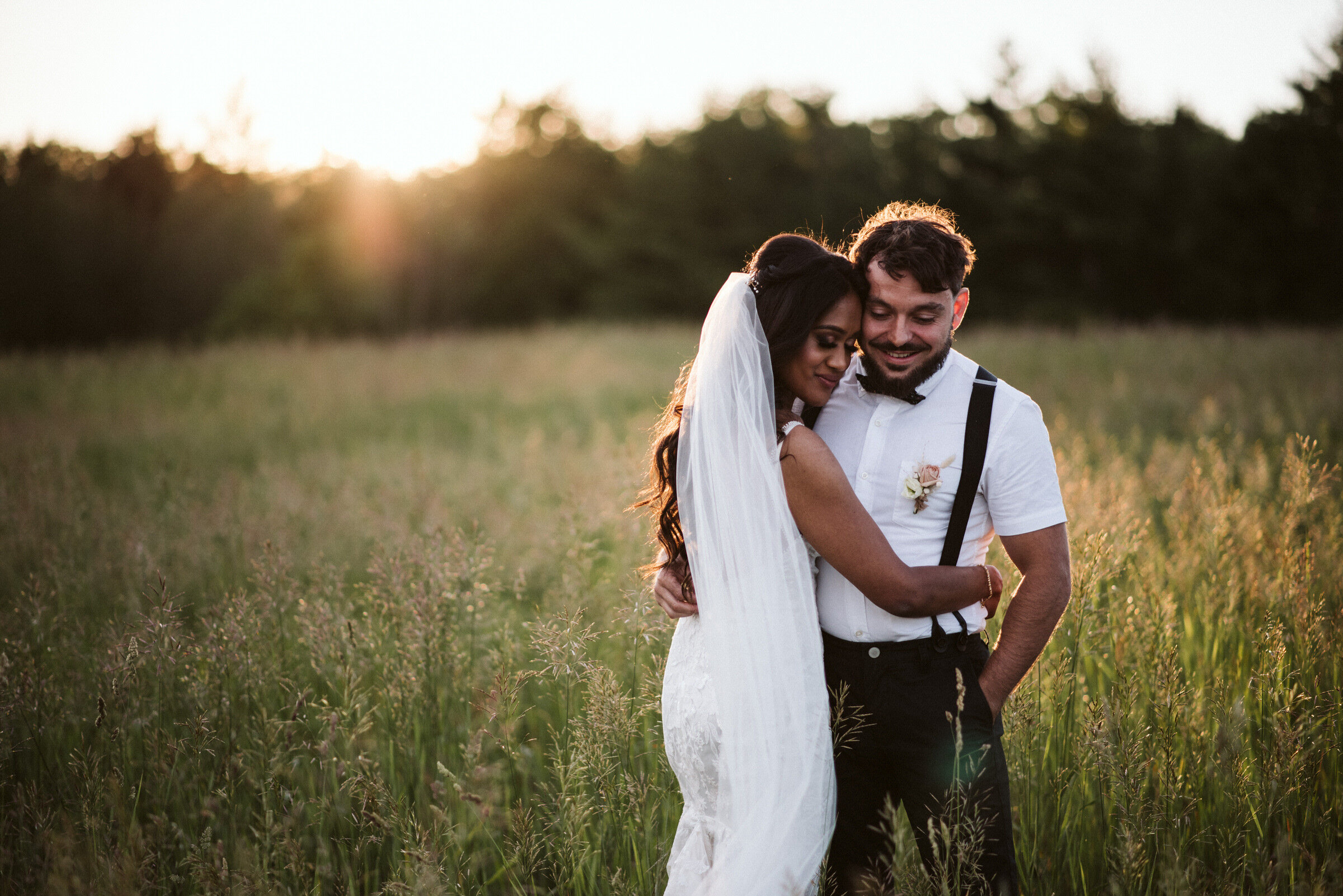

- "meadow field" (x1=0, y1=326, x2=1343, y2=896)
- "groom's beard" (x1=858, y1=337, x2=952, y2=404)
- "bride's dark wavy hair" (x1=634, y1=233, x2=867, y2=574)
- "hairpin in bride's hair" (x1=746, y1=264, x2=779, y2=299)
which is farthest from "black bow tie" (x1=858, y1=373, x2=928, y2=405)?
"meadow field" (x1=0, y1=326, x2=1343, y2=896)

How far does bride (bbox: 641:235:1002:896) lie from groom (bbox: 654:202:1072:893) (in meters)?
0.12

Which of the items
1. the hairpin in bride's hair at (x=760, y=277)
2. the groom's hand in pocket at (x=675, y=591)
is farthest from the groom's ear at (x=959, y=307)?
the groom's hand in pocket at (x=675, y=591)

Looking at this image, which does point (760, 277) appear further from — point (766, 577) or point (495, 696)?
point (495, 696)

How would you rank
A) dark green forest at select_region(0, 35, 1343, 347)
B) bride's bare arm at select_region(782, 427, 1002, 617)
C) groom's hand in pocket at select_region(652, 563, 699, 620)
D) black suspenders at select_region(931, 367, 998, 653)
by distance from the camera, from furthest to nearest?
1. dark green forest at select_region(0, 35, 1343, 347)
2. groom's hand in pocket at select_region(652, 563, 699, 620)
3. black suspenders at select_region(931, 367, 998, 653)
4. bride's bare arm at select_region(782, 427, 1002, 617)

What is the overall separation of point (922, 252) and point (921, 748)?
1.41 metres

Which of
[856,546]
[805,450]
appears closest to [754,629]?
[856,546]

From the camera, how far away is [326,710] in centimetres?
301

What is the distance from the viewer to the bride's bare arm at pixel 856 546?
6.47 feet

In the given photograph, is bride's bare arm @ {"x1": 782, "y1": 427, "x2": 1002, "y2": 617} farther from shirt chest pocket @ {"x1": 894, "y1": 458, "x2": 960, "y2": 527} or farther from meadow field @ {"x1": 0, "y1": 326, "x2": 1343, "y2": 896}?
meadow field @ {"x1": 0, "y1": 326, "x2": 1343, "y2": 896}

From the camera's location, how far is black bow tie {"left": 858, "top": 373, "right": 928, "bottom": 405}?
2.19 meters

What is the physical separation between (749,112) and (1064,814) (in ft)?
129

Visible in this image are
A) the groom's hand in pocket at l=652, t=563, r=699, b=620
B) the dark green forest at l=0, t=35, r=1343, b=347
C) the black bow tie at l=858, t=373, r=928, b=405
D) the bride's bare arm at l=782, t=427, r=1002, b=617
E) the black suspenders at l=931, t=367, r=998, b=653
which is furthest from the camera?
the dark green forest at l=0, t=35, r=1343, b=347

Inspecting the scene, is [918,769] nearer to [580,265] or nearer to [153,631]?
[153,631]

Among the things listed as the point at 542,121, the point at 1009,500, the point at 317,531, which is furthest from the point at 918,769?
the point at 542,121
